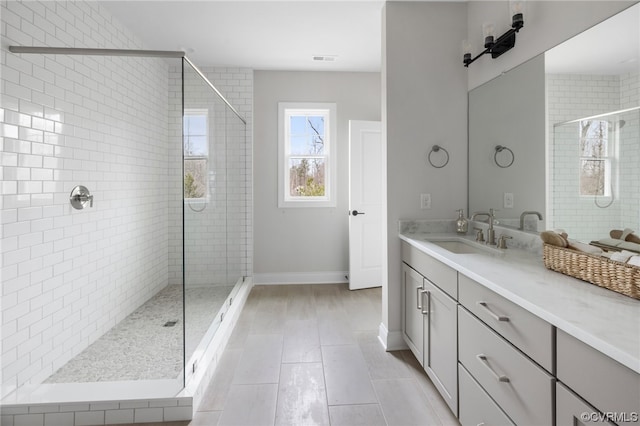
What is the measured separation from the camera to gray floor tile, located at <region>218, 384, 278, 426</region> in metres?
1.76

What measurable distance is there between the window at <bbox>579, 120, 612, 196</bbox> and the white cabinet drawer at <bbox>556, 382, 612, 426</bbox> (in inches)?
39.1

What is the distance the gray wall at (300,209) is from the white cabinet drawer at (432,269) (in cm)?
194

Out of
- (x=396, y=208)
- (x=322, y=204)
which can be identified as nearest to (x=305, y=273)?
(x=322, y=204)

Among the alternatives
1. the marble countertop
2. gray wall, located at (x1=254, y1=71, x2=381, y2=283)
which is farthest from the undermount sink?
gray wall, located at (x1=254, y1=71, x2=381, y2=283)

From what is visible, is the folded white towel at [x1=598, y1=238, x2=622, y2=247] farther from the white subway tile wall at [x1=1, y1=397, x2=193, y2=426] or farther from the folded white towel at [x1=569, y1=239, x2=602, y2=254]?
the white subway tile wall at [x1=1, y1=397, x2=193, y2=426]

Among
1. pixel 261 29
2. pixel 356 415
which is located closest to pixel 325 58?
pixel 261 29

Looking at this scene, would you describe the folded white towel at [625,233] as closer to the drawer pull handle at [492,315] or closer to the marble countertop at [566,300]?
the marble countertop at [566,300]

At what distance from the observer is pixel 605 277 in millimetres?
1219

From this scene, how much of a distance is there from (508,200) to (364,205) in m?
2.05

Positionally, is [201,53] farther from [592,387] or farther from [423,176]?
[592,387]

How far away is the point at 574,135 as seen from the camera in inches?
63.9

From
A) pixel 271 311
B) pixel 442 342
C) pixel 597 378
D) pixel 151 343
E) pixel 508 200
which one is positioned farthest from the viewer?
pixel 271 311

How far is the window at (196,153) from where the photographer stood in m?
2.06

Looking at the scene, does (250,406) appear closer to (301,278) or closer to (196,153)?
(196,153)
